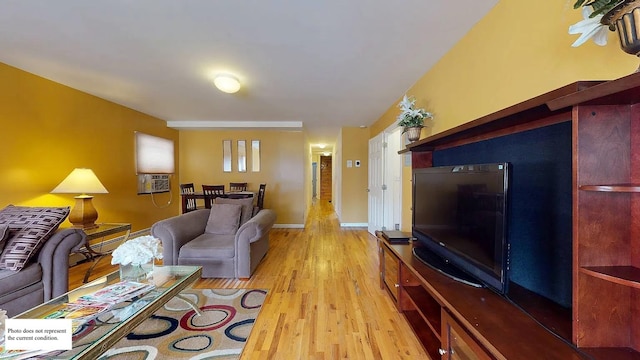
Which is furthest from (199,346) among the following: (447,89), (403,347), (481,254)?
(447,89)

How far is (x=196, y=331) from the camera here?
5.91ft

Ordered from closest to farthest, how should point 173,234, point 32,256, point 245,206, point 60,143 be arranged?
point 32,256 < point 173,234 < point 60,143 < point 245,206

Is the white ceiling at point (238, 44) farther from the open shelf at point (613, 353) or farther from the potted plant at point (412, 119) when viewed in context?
the open shelf at point (613, 353)

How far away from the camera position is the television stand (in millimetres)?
1380

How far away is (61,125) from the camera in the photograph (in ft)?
10.1

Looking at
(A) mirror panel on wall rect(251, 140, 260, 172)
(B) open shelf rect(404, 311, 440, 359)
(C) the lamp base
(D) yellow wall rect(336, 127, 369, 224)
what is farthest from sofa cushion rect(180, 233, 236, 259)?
(D) yellow wall rect(336, 127, 369, 224)

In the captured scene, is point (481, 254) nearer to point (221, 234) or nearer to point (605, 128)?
point (605, 128)

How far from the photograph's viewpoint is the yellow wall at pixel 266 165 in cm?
565

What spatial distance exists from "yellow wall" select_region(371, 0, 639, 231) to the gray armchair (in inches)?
133

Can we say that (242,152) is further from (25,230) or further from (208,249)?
(25,230)

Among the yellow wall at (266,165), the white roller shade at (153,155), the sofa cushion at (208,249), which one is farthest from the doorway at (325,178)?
the sofa cushion at (208,249)

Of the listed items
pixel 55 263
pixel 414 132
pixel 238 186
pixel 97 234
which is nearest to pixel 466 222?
pixel 414 132

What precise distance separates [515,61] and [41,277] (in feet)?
11.8

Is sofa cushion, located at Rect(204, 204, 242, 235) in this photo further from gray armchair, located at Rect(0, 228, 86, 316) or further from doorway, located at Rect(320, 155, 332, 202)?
doorway, located at Rect(320, 155, 332, 202)
